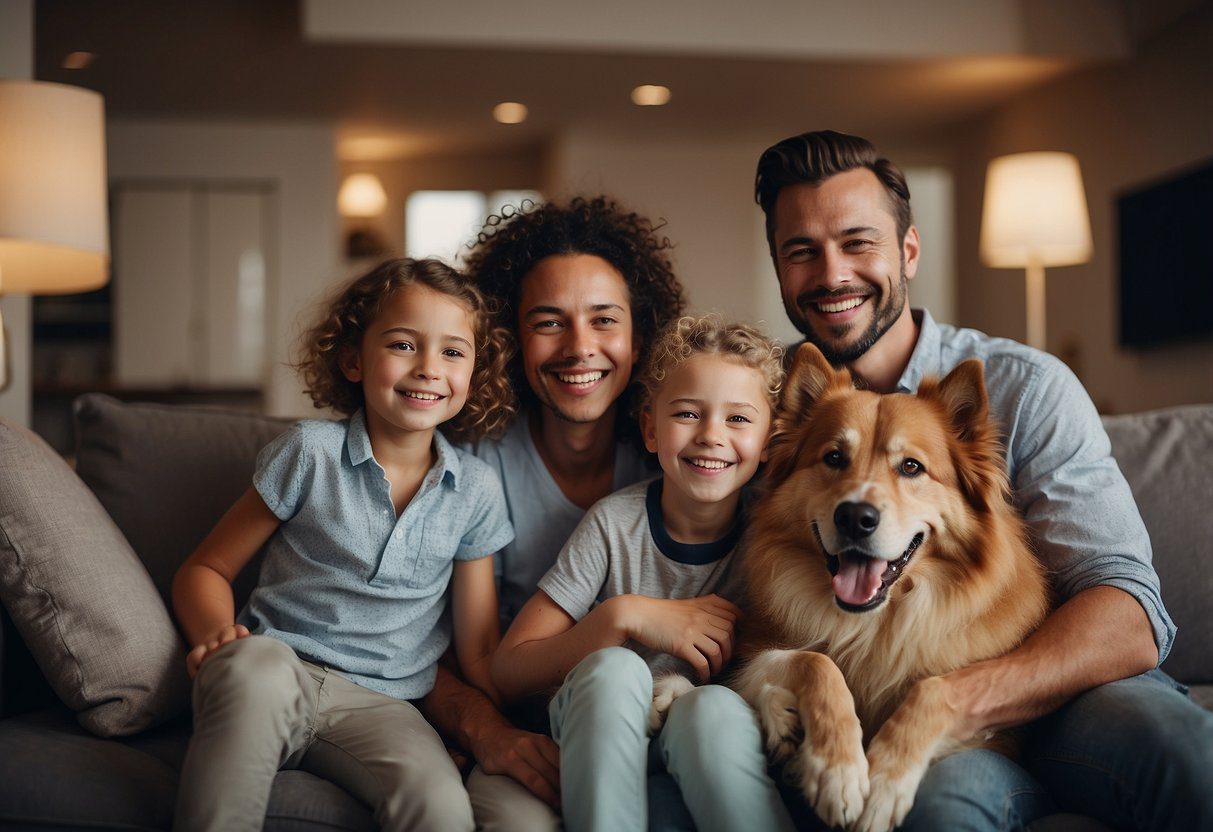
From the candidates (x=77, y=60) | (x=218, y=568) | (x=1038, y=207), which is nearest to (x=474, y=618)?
(x=218, y=568)

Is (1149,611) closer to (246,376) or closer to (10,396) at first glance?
(10,396)

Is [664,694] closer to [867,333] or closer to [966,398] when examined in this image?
[966,398]

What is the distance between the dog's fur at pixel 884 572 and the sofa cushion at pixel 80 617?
3.34ft

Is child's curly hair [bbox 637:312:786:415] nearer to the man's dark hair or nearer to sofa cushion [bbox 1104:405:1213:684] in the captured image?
the man's dark hair

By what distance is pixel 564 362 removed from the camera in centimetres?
218

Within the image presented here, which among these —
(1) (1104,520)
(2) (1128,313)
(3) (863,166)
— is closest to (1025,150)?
(2) (1128,313)

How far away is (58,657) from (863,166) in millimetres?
1875

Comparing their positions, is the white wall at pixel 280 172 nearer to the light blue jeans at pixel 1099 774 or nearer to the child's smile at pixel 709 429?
the child's smile at pixel 709 429

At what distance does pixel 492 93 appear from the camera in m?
7.65

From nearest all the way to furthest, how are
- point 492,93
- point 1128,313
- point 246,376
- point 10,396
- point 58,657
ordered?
1. point 58,657
2. point 10,396
3. point 1128,313
4. point 492,93
5. point 246,376

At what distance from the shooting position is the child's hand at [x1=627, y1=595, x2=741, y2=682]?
1781mm

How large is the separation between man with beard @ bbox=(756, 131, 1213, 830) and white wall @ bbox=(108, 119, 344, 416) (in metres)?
6.87

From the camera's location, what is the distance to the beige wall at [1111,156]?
605 cm

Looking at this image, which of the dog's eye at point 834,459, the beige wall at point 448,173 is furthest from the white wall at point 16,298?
the beige wall at point 448,173
